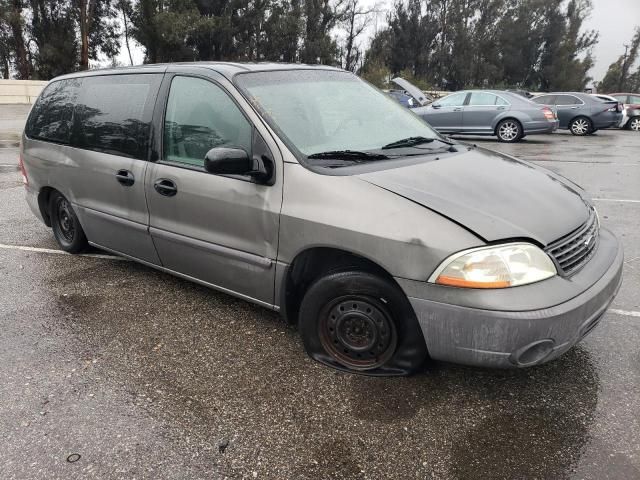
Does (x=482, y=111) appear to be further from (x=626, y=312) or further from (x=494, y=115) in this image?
(x=626, y=312)

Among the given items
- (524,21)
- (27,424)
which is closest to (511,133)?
(27,424)

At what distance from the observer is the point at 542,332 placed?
2273 mm

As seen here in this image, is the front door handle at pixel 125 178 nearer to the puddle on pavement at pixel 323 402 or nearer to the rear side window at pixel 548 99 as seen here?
the puddle on pavement at pixel 323 402

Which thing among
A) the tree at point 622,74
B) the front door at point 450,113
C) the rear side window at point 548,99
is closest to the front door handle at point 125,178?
the front door at point 450,113

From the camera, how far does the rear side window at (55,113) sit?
4.33 metres

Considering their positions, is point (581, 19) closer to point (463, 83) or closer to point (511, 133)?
point (463, 83)

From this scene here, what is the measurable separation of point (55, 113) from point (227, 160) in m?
2.52

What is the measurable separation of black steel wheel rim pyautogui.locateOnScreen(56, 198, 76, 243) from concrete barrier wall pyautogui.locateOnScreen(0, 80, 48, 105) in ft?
94.5

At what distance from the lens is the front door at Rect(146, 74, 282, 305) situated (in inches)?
117

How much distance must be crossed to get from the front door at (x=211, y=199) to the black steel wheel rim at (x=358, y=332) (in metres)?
0.43

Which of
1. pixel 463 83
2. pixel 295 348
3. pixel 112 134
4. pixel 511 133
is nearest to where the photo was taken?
pixel 295 348

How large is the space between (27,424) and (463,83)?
50.6 metres

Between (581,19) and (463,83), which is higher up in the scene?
(581,19)

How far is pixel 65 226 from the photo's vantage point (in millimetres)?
4758
